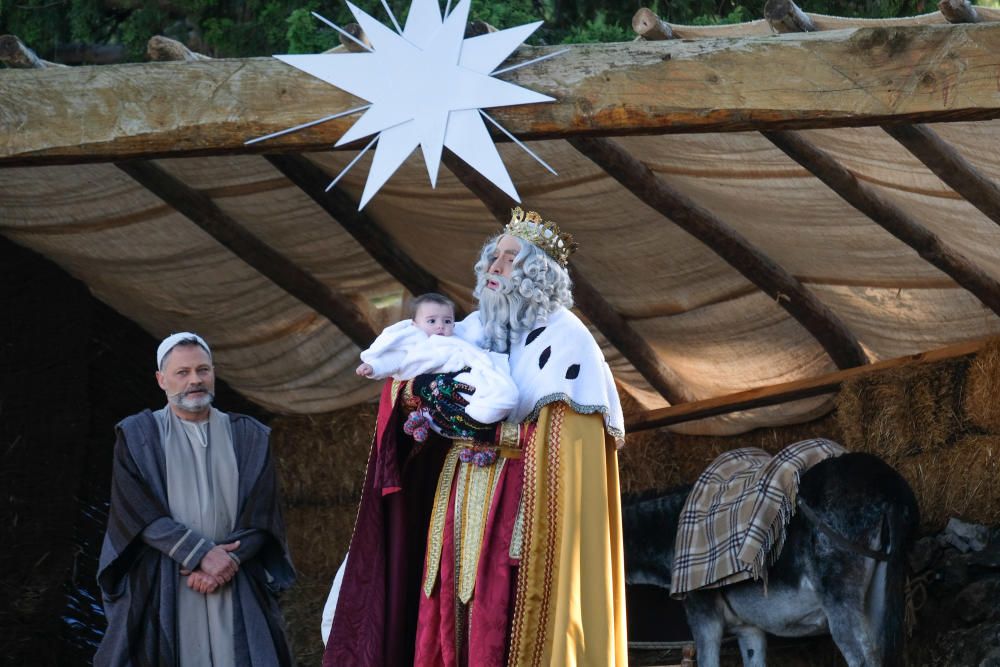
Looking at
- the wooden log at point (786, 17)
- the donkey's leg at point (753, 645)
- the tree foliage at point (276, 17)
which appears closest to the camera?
the wooden log at point (786, 17)

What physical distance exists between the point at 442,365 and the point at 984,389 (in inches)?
116

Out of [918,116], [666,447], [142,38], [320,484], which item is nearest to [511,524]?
[918,116]

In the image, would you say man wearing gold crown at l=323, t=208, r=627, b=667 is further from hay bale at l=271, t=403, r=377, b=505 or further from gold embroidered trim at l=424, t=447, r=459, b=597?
hay bale at l=271, t=403, r=377, b=505

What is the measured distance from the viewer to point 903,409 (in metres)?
7.20

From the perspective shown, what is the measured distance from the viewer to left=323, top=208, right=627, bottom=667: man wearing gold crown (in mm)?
4570

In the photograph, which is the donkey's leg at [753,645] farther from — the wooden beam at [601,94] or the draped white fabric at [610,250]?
the wooden beam at [601,94]

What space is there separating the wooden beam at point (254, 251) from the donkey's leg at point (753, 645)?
228cm

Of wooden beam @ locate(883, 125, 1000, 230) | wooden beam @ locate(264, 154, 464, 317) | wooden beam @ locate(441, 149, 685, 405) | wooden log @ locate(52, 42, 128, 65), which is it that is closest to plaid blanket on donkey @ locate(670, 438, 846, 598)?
wooden beam @ locate(441, 149, 685, 405)

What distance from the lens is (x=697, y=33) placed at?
5.31 meters

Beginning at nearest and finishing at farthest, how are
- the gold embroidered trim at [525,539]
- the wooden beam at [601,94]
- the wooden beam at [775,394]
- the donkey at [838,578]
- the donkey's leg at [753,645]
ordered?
the gold embroidered trim at [525,539]
the wooden beam at [601,94]
the donkey at [838,578]
the donkey's leg at [753,645]
the wooden beam at [775,394]

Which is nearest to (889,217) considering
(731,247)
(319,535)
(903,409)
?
(731,247)

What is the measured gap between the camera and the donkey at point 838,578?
6168 millimetres

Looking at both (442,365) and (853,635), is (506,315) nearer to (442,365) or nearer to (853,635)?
(442,365)

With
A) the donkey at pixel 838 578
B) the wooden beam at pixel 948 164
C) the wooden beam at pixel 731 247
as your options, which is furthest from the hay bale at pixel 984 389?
the wooden beam at pixel 948 164
